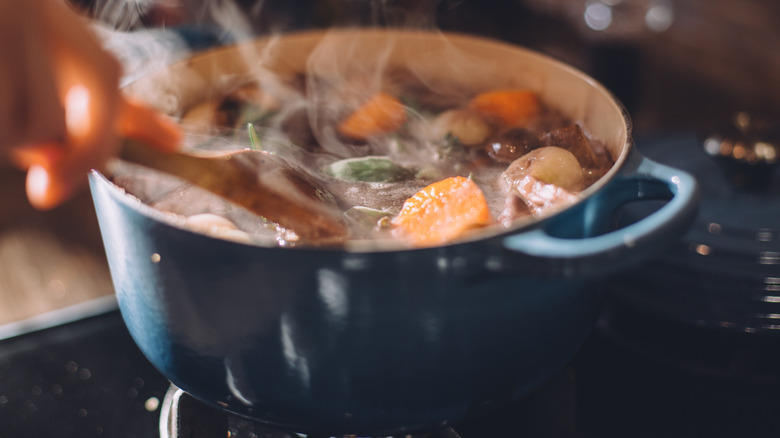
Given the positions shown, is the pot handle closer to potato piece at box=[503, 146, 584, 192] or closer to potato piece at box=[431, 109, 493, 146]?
potato piece at box=[503, 146, 584, 192]

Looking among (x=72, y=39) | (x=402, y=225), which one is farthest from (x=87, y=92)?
(x=402, y=225)

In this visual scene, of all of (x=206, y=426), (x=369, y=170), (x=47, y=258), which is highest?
(x=369, y=170)

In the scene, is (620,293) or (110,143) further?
(620,293)

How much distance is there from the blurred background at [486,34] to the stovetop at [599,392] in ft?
0.74

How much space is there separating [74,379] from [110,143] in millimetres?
Answer: 423

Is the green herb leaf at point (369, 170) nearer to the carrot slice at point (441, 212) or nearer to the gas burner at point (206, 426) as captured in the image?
the carrot slice at point (441, 212)

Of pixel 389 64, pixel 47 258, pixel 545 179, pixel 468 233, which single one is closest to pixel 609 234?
pixel 468 233

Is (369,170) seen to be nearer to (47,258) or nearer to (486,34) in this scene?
(47,258)

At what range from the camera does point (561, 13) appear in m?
2.18

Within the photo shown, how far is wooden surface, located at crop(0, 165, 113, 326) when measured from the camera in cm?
100

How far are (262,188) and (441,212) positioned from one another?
7.7 inches

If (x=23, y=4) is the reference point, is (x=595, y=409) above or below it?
below

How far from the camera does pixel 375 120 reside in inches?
37.3

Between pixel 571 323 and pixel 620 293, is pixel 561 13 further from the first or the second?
pixel 571 323
